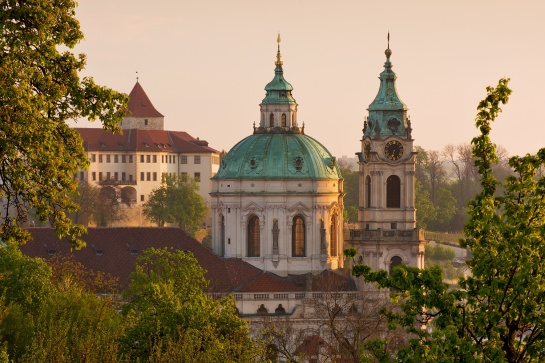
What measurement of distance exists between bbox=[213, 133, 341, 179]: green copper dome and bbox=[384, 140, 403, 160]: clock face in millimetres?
5280

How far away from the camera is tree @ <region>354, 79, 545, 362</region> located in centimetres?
2970

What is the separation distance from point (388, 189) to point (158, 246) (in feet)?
47.9

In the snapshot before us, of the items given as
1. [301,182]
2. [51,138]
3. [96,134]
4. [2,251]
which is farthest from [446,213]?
[51,138]

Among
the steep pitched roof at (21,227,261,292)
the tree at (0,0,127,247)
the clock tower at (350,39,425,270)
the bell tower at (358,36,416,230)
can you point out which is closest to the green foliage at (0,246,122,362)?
the tree at (0,0,127,247)

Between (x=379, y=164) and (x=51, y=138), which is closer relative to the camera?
(x=51, y=138)

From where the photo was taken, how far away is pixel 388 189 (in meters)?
109

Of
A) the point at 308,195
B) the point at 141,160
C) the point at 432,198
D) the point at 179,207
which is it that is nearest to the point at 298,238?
the point at 308,195

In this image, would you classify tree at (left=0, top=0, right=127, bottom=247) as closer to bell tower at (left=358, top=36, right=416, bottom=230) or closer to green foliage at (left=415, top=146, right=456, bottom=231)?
bell tower at (left=358, top=36, right=416, bottom=230)

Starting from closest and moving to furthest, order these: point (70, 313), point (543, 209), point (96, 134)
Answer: point (543, 209), point (70, 313), point (96, 134)

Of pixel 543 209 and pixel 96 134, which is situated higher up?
pixel 96 134

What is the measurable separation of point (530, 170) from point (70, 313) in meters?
25.0

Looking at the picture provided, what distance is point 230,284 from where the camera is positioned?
4213 inches

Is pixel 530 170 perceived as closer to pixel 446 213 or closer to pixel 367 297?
pixel 367 297

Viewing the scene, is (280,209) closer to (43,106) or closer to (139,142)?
(43,106)
